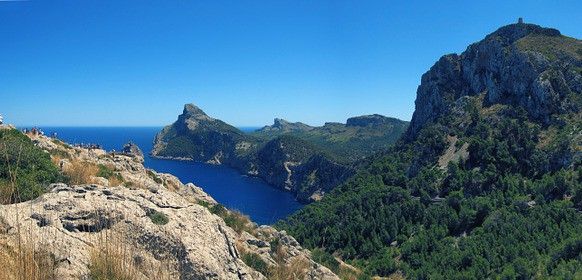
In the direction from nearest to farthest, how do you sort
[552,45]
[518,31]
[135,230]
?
[135,230]
[552,45]
[518,31]

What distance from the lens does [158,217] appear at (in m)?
12.0

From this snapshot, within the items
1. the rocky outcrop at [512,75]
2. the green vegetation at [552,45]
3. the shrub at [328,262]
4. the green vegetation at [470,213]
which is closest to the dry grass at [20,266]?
the shrub at [328,262]

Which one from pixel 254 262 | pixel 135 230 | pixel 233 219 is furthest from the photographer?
pixel 233 219

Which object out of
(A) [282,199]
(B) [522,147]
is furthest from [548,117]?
(A) [282,199]

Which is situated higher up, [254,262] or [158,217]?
[158,217]

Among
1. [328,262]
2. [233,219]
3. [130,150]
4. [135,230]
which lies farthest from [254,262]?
[130,150]

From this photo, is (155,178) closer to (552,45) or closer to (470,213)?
(470,213)

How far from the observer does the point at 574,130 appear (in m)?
80.2

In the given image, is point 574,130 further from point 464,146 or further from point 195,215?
point 195,215

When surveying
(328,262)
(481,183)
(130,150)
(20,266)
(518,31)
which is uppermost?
(518,31)

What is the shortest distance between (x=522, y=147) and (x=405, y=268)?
43.5m

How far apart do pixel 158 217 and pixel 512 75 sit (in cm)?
10503

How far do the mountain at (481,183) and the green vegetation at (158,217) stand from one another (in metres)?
47.1

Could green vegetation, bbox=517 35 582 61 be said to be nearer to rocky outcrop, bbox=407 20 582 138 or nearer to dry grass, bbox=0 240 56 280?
rocky outcrop, bbox=407 20 582 138
